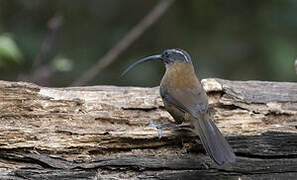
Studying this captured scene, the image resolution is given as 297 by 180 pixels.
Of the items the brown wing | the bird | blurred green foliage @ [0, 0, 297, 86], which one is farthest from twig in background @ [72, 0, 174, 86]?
the brown wing

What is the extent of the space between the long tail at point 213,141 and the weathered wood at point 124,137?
5.7 inches

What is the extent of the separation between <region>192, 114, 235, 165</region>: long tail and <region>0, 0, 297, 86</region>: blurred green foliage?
4.32m

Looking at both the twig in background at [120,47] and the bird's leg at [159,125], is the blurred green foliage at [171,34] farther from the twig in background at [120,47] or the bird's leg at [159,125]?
the bird's leg at [159,125]

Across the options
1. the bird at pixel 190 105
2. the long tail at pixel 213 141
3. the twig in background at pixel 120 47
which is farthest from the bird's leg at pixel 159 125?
the twig in background at pixel 120 47

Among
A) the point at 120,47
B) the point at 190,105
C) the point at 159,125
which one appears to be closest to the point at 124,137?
the point at 159,125

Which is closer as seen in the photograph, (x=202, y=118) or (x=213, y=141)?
(x=213, y=141)

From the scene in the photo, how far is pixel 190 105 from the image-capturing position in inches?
201

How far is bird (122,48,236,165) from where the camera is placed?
14.9 feet

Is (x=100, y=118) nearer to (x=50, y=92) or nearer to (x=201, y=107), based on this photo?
(x=50, y=92)

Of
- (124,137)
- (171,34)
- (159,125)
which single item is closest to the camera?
(124,137)

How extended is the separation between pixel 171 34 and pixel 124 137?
541 cm

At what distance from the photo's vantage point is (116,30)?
32.5ft

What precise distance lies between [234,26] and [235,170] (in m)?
5.85

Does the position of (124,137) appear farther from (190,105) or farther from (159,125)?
(190,105)
